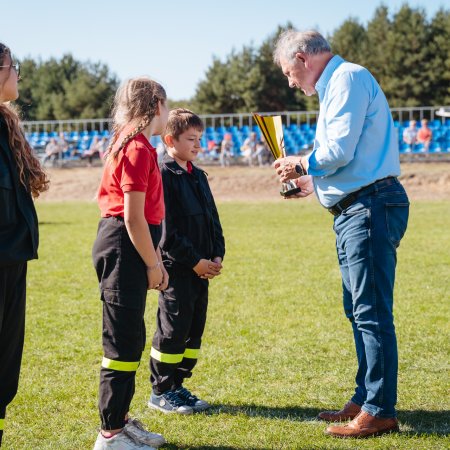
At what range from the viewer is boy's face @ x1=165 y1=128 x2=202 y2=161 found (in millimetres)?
5035

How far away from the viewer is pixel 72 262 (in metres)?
12.0

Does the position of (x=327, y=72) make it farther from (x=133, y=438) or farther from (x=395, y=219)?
(x=133, y=438)

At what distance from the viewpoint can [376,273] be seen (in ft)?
14.2

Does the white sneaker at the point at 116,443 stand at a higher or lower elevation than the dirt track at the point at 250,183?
higher

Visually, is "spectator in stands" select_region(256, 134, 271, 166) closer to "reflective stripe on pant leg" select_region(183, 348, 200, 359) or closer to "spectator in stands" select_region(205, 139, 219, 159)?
"spectator in stands" select_region(205, 139, 219, 159)

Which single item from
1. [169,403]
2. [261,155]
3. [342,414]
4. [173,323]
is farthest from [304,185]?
[261,155]

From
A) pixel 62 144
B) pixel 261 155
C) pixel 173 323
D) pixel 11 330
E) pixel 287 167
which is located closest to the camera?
pixel 11 330

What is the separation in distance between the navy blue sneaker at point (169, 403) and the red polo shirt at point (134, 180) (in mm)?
1382

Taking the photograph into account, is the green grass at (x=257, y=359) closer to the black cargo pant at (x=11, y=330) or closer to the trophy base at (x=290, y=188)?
the black cargo pant at (x=11, y=330)

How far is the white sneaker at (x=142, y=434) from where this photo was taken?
425 centimetres

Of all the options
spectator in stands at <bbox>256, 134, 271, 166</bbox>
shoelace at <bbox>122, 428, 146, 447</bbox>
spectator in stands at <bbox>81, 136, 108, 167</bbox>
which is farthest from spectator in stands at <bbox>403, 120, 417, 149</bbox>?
shoelace at <bbox>122, 428, 146, 447</bbox>

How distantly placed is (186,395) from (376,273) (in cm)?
156

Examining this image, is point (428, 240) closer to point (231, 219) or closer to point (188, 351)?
point (231, 219)

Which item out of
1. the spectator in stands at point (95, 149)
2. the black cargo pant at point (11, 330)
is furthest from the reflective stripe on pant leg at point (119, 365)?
the spectator in stands at point (95, 149)
